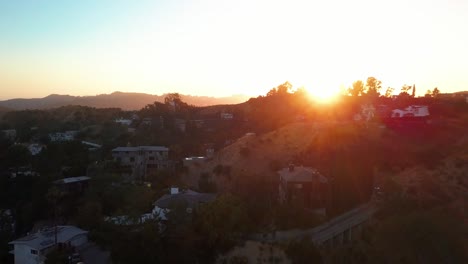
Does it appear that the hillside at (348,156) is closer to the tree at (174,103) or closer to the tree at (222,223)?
the tree at (222,223)

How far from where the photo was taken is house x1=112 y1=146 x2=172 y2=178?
35.8 meters

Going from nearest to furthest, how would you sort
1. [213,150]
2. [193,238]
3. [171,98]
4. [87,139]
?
[193,238]
[213,150]
[87,139]
[171,98]

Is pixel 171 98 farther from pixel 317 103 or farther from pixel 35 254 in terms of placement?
pixel 35 254

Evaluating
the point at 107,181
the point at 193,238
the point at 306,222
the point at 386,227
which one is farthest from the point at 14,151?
the point at 386,227

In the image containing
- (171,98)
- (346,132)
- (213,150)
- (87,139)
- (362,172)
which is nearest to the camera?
(362,172)

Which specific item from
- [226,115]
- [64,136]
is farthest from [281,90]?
[64,136]

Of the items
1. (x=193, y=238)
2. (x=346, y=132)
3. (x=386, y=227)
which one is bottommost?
(x=193, y=238)

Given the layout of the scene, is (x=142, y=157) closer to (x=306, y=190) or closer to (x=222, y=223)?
(x=306, y=190)

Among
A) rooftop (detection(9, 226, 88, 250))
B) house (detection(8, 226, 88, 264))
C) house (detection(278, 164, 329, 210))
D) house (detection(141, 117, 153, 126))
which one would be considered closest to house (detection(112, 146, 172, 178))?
house (detection(141, 117, 153, 126))

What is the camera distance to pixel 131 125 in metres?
52.7

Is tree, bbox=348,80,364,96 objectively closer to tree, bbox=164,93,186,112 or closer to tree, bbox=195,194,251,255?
tree, bbox=164,93,186,112

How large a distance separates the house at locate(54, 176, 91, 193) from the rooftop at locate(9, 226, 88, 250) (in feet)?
24.9

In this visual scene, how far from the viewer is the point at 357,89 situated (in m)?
47.4

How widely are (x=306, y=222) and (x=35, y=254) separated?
12535 millimetres
